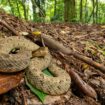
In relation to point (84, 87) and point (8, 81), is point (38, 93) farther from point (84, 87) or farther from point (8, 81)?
point (84, 87)

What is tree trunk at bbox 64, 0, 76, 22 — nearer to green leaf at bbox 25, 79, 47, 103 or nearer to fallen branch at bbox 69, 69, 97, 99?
fallen branch at bbox 69, 69, 97, 99

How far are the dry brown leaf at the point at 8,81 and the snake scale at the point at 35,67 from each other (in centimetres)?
7

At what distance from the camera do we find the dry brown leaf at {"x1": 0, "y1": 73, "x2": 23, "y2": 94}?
286 cm

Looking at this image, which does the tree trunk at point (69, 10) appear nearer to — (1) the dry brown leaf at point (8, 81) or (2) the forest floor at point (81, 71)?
(2) the forest floor at point (81, 71)

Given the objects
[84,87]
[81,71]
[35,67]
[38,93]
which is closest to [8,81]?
[38,93]

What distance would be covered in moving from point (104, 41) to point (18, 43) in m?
2.28

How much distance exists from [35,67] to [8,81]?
556 millimetres

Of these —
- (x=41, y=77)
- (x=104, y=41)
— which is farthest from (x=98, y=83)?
(x=104, y=41)

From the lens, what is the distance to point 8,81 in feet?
9.57

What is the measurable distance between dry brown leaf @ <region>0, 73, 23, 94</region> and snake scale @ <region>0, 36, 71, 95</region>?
0.07m

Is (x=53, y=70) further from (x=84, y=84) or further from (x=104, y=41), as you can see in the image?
(x=104, y=41)

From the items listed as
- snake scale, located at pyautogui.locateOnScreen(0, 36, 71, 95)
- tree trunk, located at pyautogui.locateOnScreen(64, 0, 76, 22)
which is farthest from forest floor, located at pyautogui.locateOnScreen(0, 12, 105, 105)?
tree trunk, located at pyautogui.locateOnScreen(64, 0, 76, 22)

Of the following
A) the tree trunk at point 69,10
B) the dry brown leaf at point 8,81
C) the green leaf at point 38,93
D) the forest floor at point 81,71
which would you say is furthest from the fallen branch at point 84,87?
the tree trunk at point 69,10

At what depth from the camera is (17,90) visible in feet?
10.2
